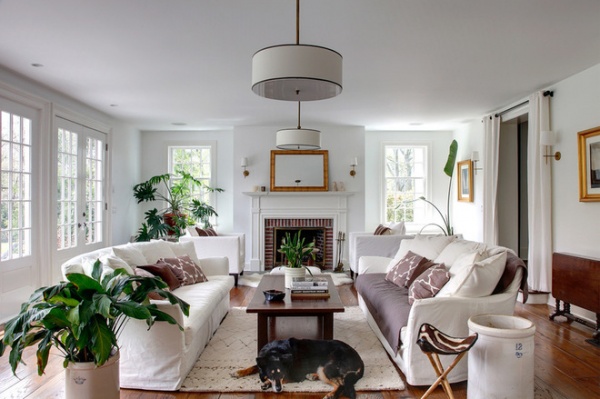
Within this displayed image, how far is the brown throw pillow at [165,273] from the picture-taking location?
349 centimetres

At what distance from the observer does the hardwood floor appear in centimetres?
264

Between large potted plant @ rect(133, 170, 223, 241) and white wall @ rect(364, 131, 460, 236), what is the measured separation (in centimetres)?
284

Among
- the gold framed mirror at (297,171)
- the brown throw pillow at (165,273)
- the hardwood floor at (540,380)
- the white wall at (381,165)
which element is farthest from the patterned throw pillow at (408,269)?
the white wall at (381,165)

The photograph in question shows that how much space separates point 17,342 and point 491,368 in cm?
245

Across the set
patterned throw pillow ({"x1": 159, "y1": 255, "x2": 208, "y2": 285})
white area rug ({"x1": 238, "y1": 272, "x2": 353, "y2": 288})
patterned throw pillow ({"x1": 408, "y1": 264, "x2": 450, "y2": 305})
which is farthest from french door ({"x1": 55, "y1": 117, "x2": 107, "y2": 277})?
patterned throw pillow ({"x1": 408, "y1": 264, "x2": 450, "y2": 305})

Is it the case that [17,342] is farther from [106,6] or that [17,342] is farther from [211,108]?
[211,108]

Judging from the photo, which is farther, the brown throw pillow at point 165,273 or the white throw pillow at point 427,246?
the white throw pillow at point 427,246

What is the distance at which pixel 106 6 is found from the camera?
2832 millimetres

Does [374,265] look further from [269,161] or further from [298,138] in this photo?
[269,161]

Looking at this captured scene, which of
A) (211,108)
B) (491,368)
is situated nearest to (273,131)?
(211,108)

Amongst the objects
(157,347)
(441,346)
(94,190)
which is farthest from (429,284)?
(94,190)

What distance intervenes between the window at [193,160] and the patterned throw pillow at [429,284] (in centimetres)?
548

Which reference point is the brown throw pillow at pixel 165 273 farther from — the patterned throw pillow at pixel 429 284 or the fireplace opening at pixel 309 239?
the fireplace opening at pixel 309 239

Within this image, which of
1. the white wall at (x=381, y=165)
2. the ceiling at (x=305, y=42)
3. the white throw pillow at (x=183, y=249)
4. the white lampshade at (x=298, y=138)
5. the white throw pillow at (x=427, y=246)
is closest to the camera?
the ceiling at (x=305, y=42)
